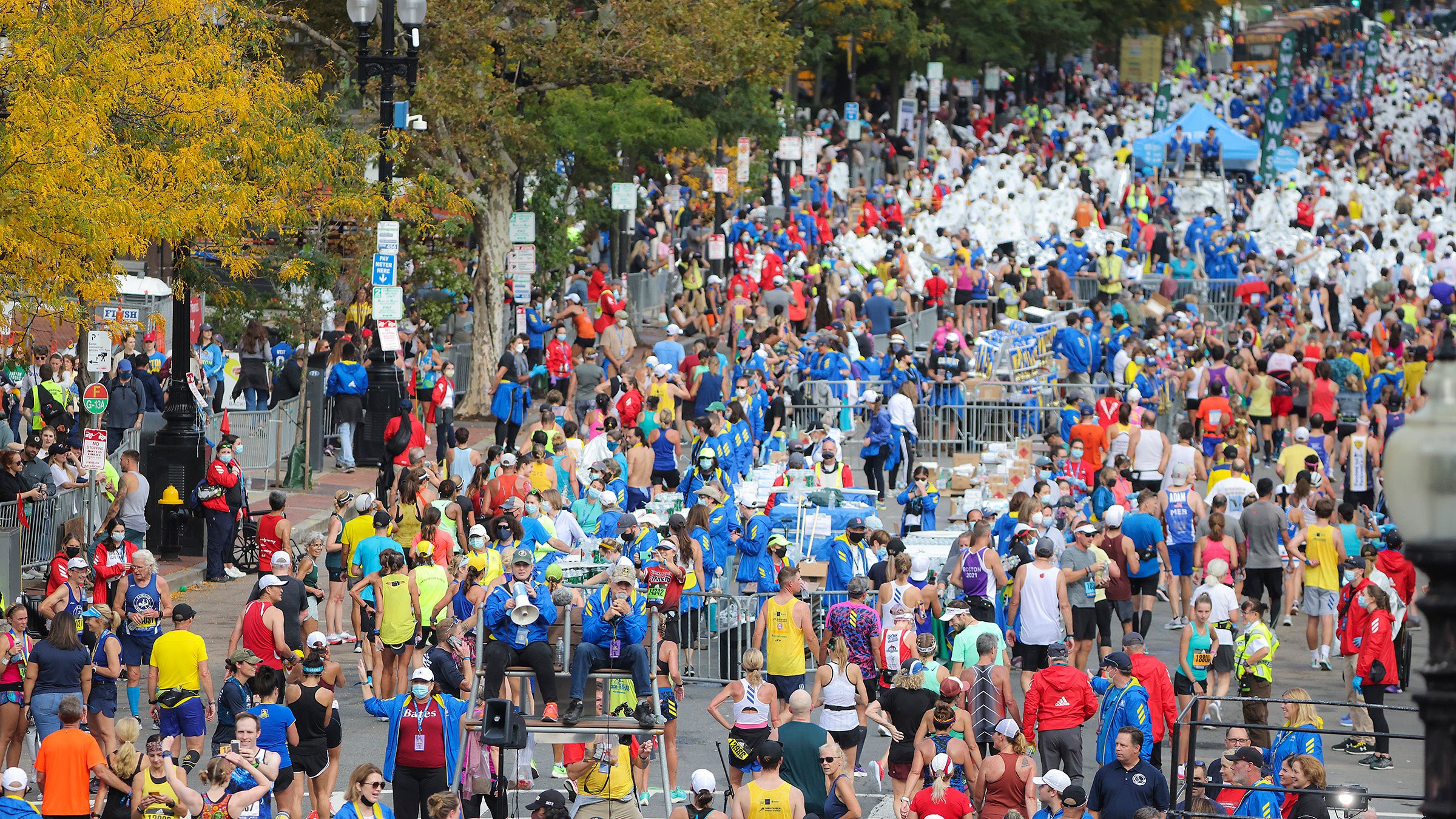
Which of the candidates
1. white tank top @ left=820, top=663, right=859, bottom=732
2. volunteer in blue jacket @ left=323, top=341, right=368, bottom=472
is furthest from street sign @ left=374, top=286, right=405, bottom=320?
white tank top @ left=820, top=663, right=859, bottom=732

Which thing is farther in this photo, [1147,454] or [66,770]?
[1147,454]

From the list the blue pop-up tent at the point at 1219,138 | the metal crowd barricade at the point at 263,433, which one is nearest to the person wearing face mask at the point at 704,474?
the metal crowd barricade at the point at 263,433

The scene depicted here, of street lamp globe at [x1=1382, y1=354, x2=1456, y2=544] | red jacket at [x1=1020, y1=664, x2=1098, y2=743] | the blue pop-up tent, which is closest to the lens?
street lamp globe at [x1=1382, y1=354, x2=1456, y2=544]

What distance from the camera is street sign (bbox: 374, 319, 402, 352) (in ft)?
71.9

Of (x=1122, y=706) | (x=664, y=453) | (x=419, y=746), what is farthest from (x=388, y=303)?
A: (x=1122, y=706)

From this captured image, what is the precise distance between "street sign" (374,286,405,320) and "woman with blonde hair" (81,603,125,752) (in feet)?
25.3

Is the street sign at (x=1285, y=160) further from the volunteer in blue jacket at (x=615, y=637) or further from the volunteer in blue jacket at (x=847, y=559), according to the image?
the volunteer in blue jacket at (x=615, y=637)

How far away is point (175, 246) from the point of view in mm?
19656

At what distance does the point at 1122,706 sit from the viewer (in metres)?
12.8

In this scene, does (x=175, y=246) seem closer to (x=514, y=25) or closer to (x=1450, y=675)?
(x=514, y=25)

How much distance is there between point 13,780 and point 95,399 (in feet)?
40.5

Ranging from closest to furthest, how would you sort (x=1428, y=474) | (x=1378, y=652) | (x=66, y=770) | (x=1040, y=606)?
1. (x=1428, y=474)
2. (x=66, y=770)
3. (x=1378, y=652)
4. (x=1040, y=606)

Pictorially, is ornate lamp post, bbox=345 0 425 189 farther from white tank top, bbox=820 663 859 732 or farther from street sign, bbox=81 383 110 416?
white tank top, bbox=820 663 859 732

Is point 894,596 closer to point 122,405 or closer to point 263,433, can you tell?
point 263,433
